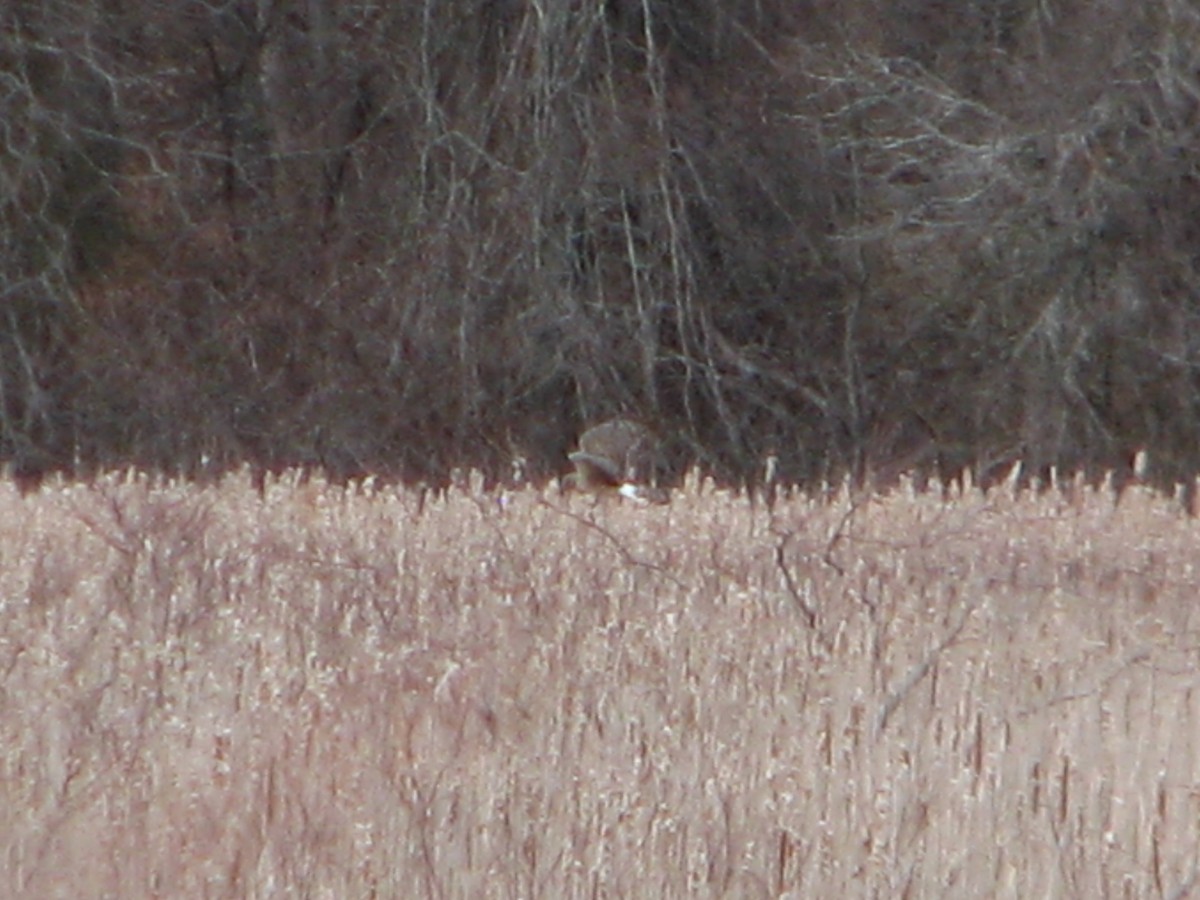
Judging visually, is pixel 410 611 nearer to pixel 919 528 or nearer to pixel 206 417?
pixel 919 528

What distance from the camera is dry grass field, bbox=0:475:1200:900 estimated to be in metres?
3.70

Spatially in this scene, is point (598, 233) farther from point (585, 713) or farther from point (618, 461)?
point (585, 713)

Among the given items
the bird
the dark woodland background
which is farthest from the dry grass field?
the dark woodland background

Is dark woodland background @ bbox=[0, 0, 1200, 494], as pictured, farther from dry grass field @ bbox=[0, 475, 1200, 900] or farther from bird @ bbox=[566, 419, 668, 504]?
dry grass field @ bbox=[0, 475, 1200, 900]

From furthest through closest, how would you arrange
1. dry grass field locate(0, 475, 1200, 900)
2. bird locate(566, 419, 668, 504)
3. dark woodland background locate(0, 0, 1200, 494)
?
dark woodland background locate(0, 0, 1200, 494) → bird locate(566, 419, 668, 504) → dry grass field locate(0, 475, 1200, 900)

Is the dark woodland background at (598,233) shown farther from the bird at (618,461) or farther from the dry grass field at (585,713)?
the dry grass field at (585,713)

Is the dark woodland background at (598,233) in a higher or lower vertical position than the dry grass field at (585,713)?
higher

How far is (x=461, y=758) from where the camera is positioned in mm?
4094

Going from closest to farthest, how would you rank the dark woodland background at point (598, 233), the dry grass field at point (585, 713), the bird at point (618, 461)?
the dry grass field at point (585, 713) → the bird at point (618, 461) → the dark woodland background at point (598, 233)

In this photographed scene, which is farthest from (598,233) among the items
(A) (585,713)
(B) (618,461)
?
(A) (585,713)

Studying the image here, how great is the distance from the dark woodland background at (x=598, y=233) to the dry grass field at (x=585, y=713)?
625 centimetres

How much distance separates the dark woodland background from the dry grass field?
6.25 metres

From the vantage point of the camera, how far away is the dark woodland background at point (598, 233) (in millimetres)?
12430

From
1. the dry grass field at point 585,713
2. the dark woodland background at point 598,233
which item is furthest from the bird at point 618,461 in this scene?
the dry grass field at point 585,713
